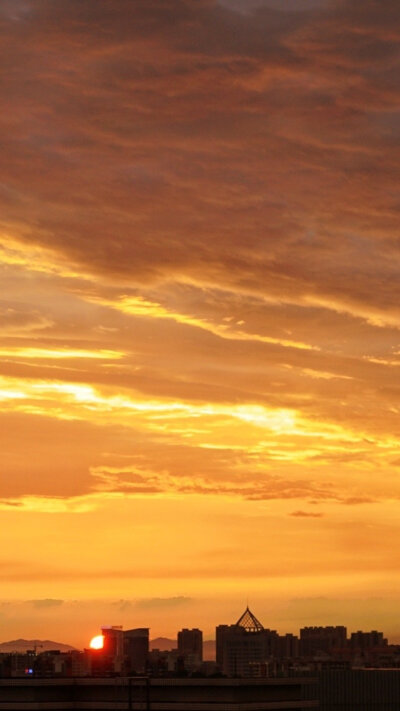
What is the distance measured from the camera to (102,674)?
395 feet

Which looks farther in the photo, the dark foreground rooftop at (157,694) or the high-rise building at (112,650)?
the high-rise building at (112,650)

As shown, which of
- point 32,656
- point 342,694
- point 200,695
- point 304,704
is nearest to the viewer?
point 200,695

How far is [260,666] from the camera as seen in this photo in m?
129

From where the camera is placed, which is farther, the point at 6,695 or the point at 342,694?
the point at 342,694

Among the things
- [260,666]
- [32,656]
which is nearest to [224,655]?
[32,656]

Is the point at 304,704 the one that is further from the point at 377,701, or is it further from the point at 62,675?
the point at 62,675

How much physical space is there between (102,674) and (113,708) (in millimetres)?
8826

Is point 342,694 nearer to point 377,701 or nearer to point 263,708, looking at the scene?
point 377,701

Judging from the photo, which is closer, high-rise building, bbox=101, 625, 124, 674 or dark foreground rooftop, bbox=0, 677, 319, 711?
dark foreground rooftop, bbox=0, 677, 319, 711

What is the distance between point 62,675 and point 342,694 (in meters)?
27.6

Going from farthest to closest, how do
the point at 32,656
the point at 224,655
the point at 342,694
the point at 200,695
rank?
the point at 224,655
the point at 32,656
the point at 342,694
the point at 200,695

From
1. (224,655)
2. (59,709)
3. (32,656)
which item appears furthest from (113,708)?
(224,655)

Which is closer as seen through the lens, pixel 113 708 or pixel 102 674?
pixel 113 708

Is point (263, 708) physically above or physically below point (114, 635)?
below
